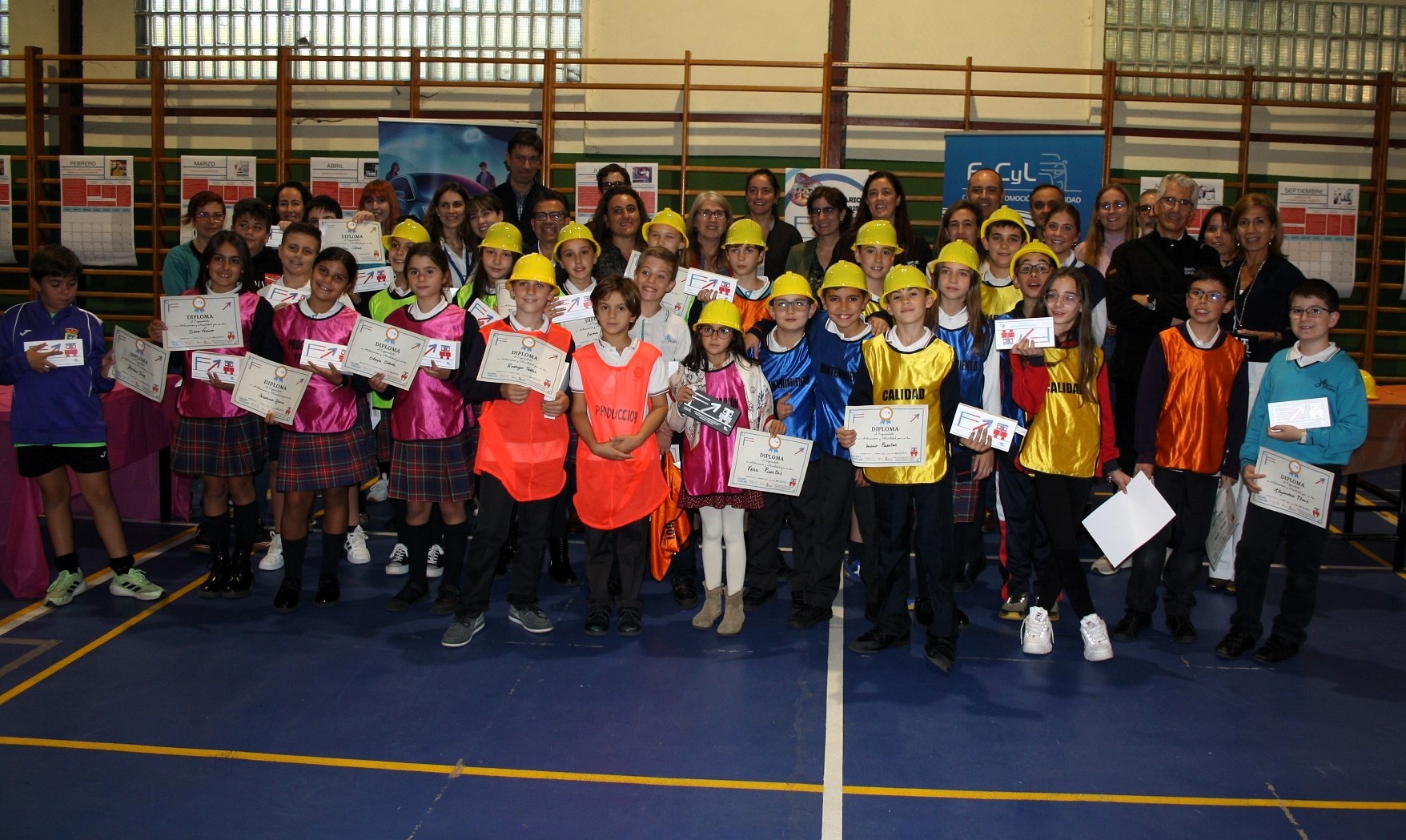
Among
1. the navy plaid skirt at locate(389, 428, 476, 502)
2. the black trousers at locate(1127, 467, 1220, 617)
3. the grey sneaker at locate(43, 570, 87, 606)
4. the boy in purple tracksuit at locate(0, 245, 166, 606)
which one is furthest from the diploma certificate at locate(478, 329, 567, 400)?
the black trousers at locate(1127, 467, 1220, 617)

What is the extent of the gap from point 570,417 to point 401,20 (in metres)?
6.82

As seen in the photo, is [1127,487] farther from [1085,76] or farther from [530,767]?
[1085,76]

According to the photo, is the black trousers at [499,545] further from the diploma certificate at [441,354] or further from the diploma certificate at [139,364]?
the diploma certificate at [139,364]

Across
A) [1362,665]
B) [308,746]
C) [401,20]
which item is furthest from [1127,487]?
[401,20]

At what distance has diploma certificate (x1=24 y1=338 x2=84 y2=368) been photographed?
4660 mm

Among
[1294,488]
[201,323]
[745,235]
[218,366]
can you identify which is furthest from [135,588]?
[1294,488]

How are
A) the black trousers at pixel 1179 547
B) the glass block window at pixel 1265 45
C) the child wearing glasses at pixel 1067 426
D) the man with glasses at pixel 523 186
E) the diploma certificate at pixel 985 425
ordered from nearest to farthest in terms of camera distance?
the diploma certificate at pixel 985 425 < the child wearing glasses at pixel 1067 426 < the black trousers at pixel 1179 547 < the man with glasses at pixel 523 186 < the glass block window at pixel 1265 45

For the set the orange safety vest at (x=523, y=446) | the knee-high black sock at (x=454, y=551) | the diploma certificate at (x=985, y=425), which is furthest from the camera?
the knee-high black sock at (x=454, y=551)

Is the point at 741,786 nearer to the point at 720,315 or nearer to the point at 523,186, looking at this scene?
the point at 720,315

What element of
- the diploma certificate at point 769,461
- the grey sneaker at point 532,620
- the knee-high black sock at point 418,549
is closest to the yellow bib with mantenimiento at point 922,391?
the diploma certificate at point 769,461

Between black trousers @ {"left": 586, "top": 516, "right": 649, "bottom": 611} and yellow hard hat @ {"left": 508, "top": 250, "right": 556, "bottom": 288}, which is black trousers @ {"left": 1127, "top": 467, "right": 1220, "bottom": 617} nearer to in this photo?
black trousers @ {"left": 586, "top": 516, "right": 649, "bottom": 611}

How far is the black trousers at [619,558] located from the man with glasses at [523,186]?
2.24 m

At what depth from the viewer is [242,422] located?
4.92m

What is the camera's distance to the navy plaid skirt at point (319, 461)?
4.66 meters
